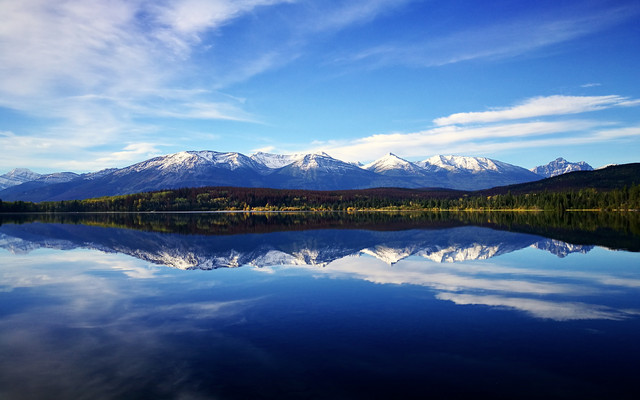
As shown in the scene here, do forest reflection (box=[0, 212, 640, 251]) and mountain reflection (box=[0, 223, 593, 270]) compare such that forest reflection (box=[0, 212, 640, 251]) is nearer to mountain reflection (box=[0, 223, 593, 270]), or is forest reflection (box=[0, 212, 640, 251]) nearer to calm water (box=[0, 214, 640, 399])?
mountain reflection (box=[0, 223, 593, 270])

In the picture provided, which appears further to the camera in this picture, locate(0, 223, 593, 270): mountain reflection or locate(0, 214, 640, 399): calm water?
locate(0, 223, 593, 270): mountain reflection

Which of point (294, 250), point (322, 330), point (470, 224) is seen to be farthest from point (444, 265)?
point (470, 224)

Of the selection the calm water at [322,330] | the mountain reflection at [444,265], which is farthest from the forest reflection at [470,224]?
the calm water at [322,330]

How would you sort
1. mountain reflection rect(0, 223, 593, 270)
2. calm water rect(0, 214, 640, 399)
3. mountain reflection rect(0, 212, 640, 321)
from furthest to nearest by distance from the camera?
mountain reflection rect(0, 223, 593, 270) < mountain reflection rect(0, 212, 640, 321) < calm water rect(0, 214, 640, 399)

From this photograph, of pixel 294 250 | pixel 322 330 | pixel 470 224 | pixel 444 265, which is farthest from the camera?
pixel 470 224

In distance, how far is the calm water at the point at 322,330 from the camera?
12.5m

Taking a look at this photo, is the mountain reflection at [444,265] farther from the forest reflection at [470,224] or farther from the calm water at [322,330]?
the forest reflection at [470,224]

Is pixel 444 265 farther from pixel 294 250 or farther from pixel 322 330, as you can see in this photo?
pixel 322 330

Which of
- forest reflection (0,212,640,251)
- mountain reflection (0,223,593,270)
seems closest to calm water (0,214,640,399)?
mountain reflection (0,223,593,270)

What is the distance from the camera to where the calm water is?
1246 centimetres

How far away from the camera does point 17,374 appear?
13305 millimetres

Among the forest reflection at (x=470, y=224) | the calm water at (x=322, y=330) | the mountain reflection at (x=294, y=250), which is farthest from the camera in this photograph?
the forest reflection at (x=470, y=224)

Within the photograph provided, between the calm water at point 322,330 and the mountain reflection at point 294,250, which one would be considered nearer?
the calm water at point 322,330

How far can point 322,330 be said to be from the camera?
1778 centimetres
